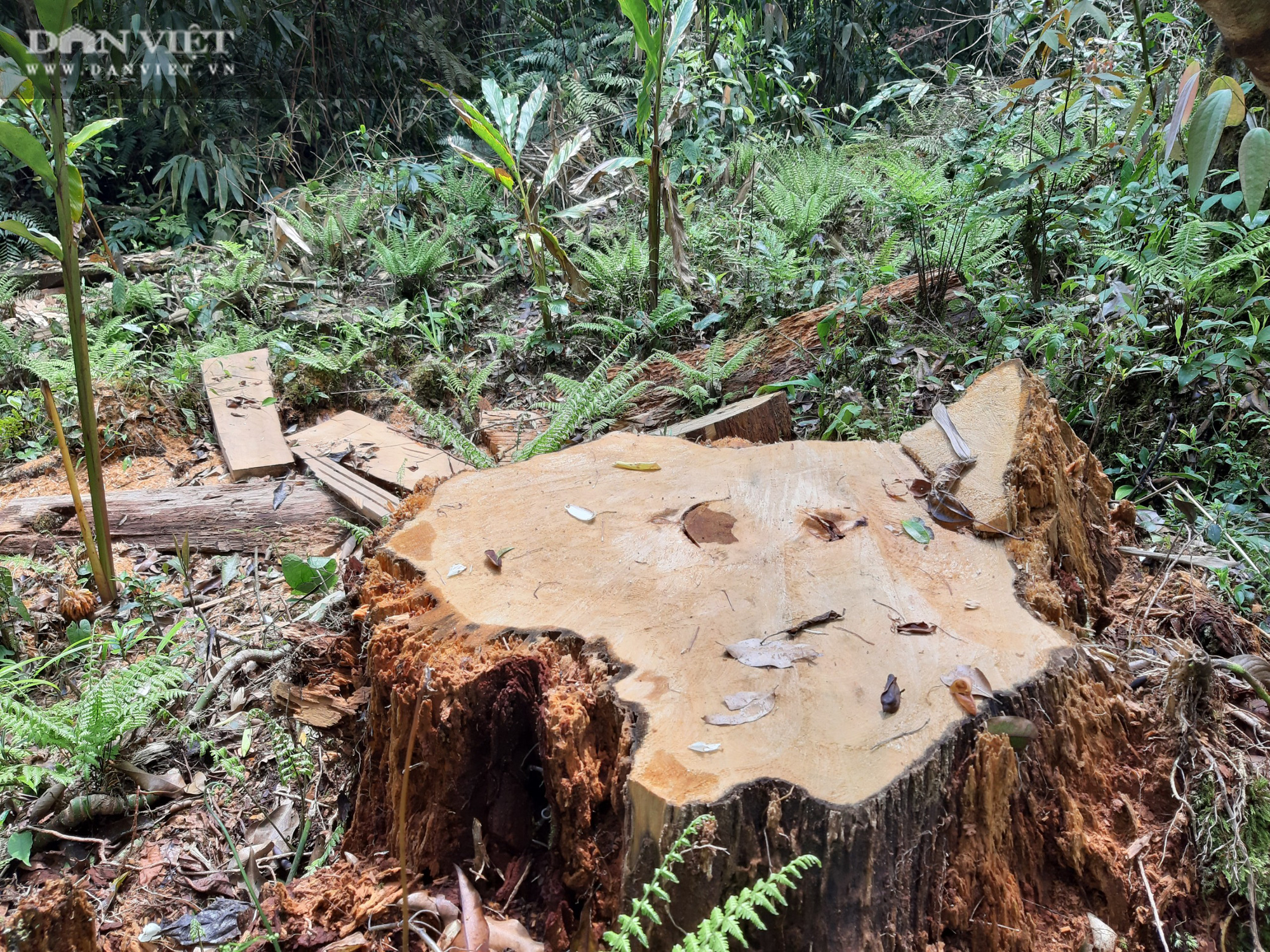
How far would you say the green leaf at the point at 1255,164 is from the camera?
94 cm

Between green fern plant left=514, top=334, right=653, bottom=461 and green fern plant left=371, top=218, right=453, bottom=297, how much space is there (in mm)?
1501

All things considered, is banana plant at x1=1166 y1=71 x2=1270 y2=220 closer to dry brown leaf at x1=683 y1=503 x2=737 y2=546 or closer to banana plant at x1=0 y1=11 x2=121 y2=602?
dry brown leaf at x1=683 y1=503 x2=737 y2=546

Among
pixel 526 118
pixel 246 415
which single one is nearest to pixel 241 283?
pixel 246 415

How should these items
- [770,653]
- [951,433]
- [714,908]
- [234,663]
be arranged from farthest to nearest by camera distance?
[234,663] → [951,433] → [770,653] → [714,908]

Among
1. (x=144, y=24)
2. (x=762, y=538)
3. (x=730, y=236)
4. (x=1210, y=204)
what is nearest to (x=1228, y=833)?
(x=762, y=538)

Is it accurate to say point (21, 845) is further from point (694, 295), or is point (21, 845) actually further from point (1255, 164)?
point (694, 295)

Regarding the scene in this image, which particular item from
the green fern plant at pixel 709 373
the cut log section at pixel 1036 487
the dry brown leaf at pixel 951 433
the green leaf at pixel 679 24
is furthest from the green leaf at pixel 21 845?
the green leaf at pixel 679 24

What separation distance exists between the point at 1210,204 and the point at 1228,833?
2470 mm

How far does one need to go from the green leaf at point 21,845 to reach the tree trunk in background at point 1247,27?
2.64 m

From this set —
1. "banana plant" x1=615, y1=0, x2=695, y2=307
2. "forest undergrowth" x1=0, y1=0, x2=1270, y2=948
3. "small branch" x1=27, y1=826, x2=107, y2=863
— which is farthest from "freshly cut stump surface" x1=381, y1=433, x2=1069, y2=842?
"banana plant" x1=615, y1=0, x2=695, y2=307

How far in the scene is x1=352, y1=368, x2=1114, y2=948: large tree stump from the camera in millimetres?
1208

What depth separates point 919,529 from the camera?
173 cm

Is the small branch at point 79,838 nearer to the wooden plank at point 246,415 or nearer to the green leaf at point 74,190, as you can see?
the green leaf at point 74,190

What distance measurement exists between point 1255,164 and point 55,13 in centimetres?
259
